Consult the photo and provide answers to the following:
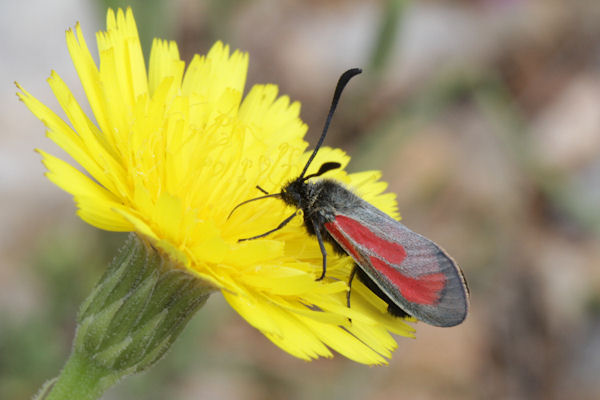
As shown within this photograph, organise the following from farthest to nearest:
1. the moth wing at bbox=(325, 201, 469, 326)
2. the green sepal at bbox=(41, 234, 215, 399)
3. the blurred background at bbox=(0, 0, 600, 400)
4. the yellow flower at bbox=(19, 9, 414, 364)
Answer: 1. the blurred background at bbox=(0, 0, 600, 400)
2. the moth wing at bbox=(325, 201, 469, 326)
3. the green sepal at bbox=(41, 234, 215, 399)
4. the yellow flower at bbox=(19, 9, 414, 364)

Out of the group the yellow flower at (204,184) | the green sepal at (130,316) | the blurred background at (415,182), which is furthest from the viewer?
the blurred background at (415,182)

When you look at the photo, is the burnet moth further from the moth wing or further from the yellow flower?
the yellow flower

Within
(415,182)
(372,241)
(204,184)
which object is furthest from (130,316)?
(415,182)

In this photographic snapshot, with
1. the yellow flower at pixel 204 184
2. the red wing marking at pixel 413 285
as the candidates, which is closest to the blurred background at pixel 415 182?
the yellow flower at pixel 204 184

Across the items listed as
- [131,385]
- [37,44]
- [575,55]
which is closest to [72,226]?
[131,385]

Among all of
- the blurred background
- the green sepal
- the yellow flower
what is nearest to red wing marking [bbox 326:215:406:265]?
the yellow flower

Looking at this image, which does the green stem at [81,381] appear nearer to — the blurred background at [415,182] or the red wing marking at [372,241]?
the red wing marking at [372,241]

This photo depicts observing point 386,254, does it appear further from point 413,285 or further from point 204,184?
point 204,184

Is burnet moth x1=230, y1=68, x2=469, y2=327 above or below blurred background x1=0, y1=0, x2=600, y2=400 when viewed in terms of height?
above
